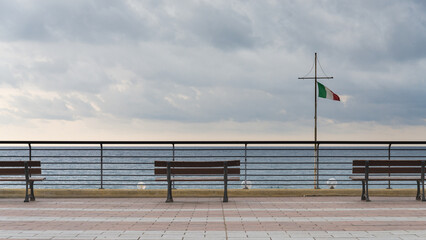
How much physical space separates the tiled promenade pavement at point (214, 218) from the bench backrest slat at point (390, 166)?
→ 0.62 meters

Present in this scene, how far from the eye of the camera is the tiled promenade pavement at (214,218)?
651 centimetres

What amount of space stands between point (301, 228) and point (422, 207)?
11.4 feet

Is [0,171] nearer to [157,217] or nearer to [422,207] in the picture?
[157,217]

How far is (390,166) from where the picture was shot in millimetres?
10359

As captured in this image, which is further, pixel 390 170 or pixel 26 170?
pixel 26 170

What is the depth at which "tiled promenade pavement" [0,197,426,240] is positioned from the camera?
6508 millimetres

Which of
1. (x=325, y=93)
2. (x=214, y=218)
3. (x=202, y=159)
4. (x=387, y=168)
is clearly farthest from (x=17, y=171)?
(x=202, y=159)

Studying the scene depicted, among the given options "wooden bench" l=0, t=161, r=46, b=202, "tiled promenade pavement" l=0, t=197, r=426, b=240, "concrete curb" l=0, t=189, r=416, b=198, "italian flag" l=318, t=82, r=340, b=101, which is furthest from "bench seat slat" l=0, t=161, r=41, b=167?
"italian flag" l=318, t=82, r=340, b=101

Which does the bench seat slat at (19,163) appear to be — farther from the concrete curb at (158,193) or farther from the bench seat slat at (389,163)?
the bench seat slat at (389,163)

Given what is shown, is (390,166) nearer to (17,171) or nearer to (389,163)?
(389,163)

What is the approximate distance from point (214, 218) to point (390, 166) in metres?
4.40

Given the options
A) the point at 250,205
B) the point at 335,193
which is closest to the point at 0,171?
the point at 250,205

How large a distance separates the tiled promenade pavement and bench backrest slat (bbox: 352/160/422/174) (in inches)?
24.4

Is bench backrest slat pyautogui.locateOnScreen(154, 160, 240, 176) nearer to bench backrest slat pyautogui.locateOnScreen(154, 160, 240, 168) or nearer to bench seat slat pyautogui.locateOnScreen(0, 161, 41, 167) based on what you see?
bench backrest slat pyautogui.locateOnScreen(154, 160, 240, 168)
